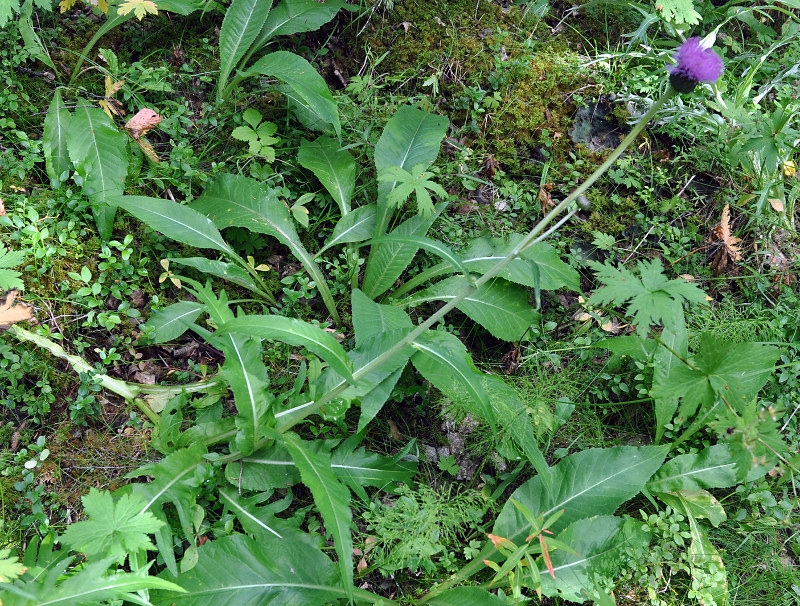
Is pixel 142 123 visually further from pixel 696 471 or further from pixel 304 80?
pixel 696 471

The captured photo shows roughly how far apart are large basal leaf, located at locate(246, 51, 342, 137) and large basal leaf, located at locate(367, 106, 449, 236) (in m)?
0.27

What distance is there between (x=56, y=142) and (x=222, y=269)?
1124 mm

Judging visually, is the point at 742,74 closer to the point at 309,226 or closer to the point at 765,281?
the point at 765,281

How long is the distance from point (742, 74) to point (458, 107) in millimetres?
2008

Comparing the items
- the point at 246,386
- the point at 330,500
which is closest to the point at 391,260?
the point at 246,386

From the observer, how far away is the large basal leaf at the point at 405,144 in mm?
3105

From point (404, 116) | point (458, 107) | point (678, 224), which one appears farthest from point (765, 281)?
point (404, 116)

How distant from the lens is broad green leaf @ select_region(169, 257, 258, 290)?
8.80 feet

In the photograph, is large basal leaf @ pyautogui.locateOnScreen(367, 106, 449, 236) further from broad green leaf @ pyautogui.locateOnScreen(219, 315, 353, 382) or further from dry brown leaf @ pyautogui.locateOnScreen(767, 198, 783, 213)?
dry brown leaf @ pyautogui.locateOnScreen(767, 198, 783, 213)

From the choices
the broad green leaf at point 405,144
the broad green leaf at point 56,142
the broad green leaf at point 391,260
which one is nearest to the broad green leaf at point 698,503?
the broad green leaf at point 391,260

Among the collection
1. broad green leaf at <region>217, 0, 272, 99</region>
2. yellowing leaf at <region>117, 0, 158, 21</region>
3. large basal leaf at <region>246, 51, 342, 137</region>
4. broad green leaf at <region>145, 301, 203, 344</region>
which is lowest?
broad green leaf at <region>145, 301, 203, 344</region>

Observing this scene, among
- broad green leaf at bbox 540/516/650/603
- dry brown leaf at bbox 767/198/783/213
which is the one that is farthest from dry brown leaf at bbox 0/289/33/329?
dry brown leaf at bbox 767/198/783/213

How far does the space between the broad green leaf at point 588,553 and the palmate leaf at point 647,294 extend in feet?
3.31

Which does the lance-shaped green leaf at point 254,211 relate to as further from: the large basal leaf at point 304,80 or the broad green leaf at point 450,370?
the broad green leaf at point 450,370
